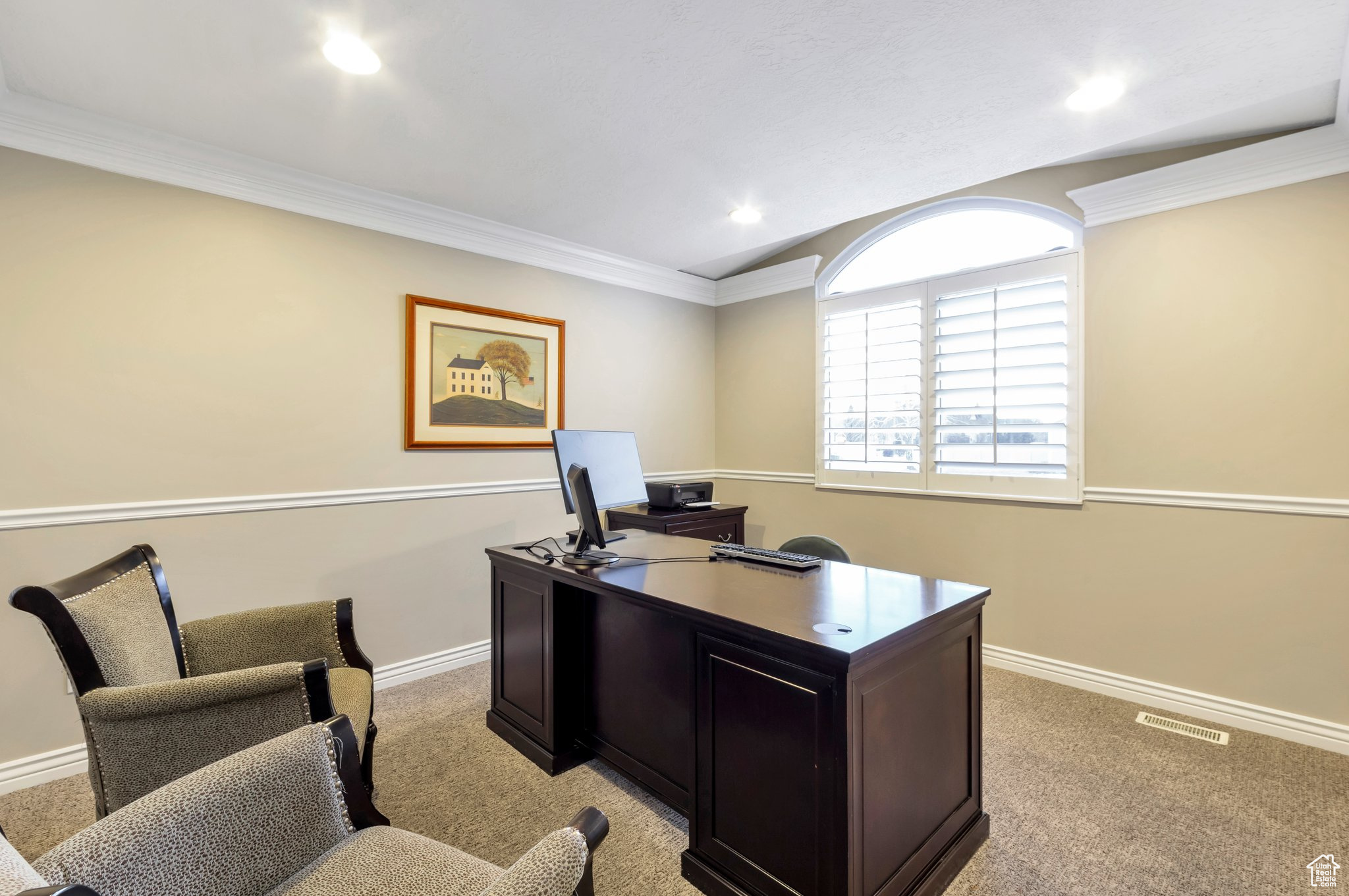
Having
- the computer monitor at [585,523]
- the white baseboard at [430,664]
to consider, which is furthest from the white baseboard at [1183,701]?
the white baseboard at [430,664]

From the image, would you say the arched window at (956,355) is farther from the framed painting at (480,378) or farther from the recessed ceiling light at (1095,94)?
the framed painting at (480,378)

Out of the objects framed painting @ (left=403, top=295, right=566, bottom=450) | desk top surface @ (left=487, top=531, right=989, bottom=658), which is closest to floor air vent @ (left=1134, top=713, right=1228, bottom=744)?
desk top surface @ (left=487, top=531, right=989, bottom=658)

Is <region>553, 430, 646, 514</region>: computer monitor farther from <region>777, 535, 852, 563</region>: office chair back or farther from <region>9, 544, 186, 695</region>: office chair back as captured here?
<region>9, 544, 186, 695</region>: office chair back

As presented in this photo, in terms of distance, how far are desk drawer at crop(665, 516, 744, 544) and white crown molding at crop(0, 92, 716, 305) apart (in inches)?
71.3

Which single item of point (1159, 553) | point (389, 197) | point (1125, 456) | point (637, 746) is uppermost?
point (389, 197)

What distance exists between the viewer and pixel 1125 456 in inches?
116

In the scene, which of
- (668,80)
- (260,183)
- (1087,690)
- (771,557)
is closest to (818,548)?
(771,557)

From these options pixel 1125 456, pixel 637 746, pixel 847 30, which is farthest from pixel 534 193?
pixel 1125 456

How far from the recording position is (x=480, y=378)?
11.4 feet

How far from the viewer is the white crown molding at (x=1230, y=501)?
96.9 inches

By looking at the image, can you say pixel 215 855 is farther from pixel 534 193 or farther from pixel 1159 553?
pixel 1159 553

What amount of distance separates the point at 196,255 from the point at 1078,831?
13.5ft

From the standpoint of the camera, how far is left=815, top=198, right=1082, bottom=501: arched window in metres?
3.12

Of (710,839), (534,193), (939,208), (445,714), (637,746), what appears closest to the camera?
(710,839)
